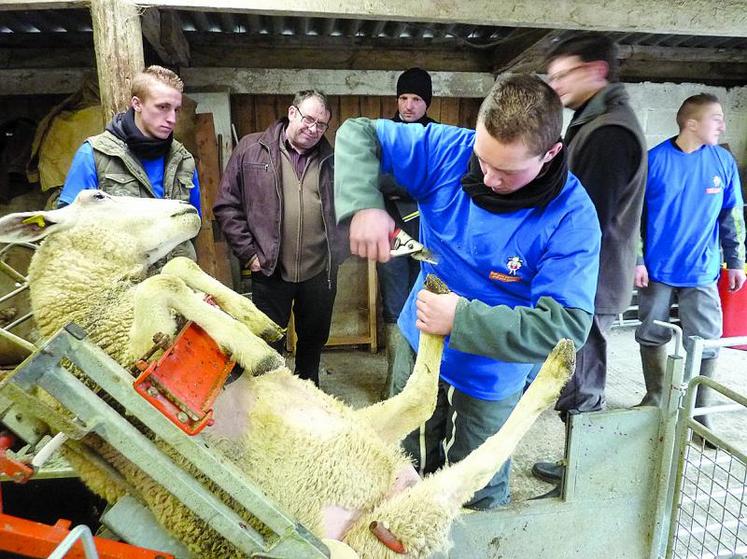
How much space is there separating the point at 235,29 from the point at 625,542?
4810 millimetres

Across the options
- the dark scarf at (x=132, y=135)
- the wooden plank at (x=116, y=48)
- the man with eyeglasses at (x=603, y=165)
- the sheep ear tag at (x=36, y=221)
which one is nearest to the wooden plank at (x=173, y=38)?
the wooden plank at (x=116, y=48)

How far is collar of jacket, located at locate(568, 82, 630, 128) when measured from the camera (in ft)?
6.95

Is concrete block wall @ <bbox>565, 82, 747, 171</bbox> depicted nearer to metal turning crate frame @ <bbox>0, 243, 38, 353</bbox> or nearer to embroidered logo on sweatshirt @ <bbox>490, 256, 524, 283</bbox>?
embroidered logo on sweatshirt @ <bbox>490, 256, 524, 283</bbox>

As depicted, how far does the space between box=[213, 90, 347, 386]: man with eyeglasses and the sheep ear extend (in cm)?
124

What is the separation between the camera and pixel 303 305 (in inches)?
122

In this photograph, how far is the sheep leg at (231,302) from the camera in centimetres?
151

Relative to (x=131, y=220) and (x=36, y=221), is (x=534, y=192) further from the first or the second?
(x=36, y=221)

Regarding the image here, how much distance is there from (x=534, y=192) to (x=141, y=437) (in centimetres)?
127

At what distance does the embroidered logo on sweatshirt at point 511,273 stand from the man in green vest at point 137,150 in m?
1.73

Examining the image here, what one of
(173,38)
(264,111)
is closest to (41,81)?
(173,38)

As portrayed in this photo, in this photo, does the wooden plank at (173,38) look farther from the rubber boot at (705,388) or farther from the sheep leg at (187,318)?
the rubber boot at (705,388)

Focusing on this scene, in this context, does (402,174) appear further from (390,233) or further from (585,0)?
(585,0)

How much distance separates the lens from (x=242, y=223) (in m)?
2.87

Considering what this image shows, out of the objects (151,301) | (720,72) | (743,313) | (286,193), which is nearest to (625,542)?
(151,301)
